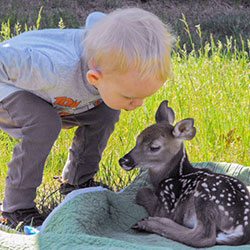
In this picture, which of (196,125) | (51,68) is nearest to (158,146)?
(51,68)

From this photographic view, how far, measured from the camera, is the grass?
405 centimetres

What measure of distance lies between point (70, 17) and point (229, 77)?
4.03 meters

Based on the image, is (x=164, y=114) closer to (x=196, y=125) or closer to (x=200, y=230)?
(x=196, y=125)

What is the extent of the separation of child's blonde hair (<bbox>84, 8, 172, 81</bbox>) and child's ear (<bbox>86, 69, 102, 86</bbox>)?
0.11ft

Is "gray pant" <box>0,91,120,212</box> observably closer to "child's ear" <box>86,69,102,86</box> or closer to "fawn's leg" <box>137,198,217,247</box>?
"child's ear" <box>86,69,102,86</box>

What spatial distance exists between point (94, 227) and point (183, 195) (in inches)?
21.6

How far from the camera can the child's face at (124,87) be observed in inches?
121

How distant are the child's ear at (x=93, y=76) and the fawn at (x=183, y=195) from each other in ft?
1.58

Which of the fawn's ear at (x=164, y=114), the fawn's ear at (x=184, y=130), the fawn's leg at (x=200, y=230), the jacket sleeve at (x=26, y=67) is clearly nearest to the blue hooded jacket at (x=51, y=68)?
the jacket sleeve at (x=26, y=67)

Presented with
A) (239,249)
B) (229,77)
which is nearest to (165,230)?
(239,249)

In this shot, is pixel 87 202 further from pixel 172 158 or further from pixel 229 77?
pixel 229 77

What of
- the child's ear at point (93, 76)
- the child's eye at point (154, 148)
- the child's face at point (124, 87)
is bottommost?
the child's eye at point (154, 148)

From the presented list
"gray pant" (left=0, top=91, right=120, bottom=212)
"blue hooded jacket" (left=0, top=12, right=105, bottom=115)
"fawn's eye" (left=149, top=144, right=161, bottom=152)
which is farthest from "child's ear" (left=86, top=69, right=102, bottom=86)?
"fawn's eye" (left=149, top=144, right=161, bottom=152)

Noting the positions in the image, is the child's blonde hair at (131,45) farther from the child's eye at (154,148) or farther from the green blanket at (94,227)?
the green blanket at (94,227)
